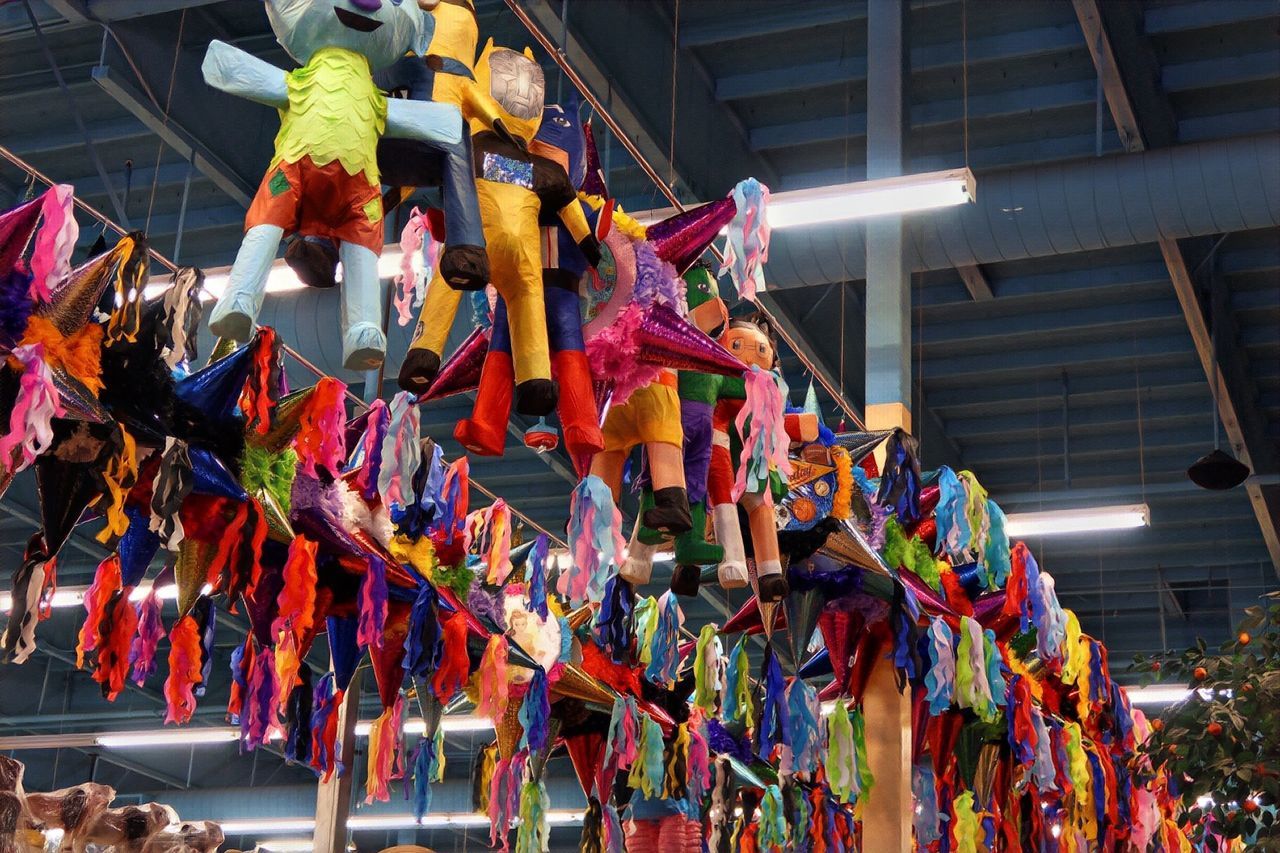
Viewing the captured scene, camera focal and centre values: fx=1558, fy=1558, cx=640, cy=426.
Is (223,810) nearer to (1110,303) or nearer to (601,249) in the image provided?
(1110,303)

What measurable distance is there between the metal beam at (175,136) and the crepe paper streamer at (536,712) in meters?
3.57

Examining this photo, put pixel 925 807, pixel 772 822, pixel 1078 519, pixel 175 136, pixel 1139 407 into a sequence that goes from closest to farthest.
A: pixel 772 822
pixel 925 807
pixel 175 136
pixel 1078 519
pixel 1139 407

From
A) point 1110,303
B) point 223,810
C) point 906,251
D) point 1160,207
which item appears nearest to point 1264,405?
point 1110,303

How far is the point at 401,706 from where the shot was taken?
183 inches

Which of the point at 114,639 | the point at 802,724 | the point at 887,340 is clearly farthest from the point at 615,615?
the point at 887,340

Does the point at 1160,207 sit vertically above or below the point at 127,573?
above

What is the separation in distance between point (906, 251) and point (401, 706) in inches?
132

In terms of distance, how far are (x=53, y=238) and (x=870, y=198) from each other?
3.08 m

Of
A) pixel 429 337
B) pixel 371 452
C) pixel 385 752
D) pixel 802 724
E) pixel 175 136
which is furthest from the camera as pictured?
pixel 175 136

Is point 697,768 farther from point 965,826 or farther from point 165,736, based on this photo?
point 165,736

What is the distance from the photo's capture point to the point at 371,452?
3791 millimetres

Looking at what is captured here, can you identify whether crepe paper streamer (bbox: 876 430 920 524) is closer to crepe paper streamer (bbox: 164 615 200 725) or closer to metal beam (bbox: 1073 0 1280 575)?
crepe paper streamer (bbox: 164 615 200 725)

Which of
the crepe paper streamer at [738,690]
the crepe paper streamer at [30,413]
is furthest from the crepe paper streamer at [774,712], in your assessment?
the crepe paper streamer at [30,413]

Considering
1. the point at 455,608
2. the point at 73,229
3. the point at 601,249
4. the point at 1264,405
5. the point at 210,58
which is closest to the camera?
the point at 210,58
